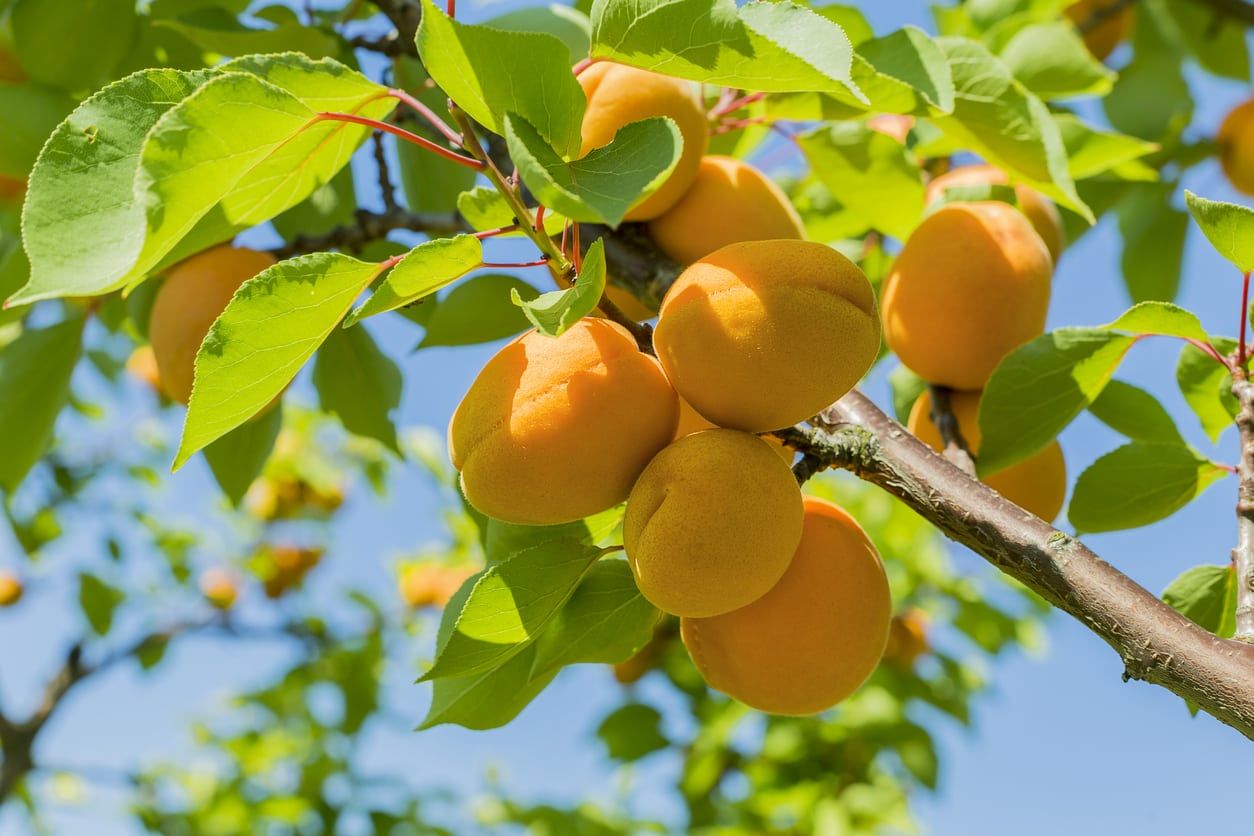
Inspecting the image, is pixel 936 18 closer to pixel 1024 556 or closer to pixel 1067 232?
pixel 1067 232

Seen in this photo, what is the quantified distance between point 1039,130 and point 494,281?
593mm

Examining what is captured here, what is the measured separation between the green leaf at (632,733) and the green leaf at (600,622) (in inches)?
76.2

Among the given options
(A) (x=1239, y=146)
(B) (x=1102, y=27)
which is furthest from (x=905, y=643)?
(B) (x=1102, y=27)

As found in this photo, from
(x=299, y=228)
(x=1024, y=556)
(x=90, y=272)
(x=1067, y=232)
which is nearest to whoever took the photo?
(x=90, y=272)

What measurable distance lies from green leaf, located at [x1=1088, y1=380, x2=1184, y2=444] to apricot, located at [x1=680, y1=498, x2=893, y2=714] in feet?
1.47

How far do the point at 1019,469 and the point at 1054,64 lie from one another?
1.94 feet

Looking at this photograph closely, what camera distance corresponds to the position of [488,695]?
94cm

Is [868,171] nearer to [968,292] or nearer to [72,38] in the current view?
[968,292]

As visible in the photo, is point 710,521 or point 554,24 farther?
point 554,24

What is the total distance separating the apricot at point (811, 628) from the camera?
85 centimetres

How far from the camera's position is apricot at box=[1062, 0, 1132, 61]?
8.42ft

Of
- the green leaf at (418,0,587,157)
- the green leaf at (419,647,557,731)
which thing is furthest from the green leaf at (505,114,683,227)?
the green leaf at (419,647,557,731)

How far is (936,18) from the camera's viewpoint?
1798 millimetres

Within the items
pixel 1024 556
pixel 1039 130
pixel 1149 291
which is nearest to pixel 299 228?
pixel 1039 130
